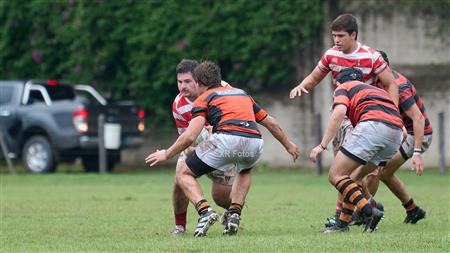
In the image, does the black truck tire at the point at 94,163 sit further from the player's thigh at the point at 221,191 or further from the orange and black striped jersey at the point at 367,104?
the orange and black striped jersey at the point at 367,104

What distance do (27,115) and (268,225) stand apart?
525 inches

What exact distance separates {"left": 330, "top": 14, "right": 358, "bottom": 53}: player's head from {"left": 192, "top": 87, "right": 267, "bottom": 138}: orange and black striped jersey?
54.7 inches

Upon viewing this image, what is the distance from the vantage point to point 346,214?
12.0 meters

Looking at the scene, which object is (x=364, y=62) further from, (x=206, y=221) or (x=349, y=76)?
(x=206, y=221)

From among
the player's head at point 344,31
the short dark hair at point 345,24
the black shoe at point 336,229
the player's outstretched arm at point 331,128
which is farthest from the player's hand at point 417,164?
the short dark hair at point 345,24

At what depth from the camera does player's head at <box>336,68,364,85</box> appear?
12.2 meters

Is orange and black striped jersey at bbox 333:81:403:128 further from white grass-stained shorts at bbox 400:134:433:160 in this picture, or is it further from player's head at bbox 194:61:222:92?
white grass-stained shorts at bbox 400:134:433:160

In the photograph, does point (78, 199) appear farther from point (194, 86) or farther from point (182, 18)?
point (182, 18)

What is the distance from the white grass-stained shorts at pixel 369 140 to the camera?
11.6 m

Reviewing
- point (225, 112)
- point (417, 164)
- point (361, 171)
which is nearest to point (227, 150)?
point (225, 112)

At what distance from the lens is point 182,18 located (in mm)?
28281

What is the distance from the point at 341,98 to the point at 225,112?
1.11m

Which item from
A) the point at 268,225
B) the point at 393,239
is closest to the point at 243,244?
the point at 393,239

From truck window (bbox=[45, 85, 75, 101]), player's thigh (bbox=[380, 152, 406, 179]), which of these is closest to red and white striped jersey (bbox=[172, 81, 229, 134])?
player's thigh (bbox=[380, 152, 406, 179])
